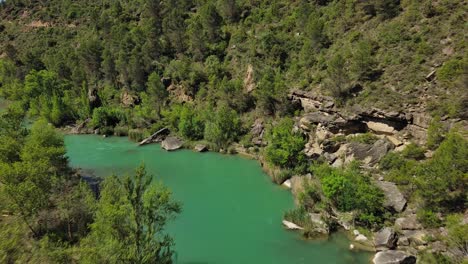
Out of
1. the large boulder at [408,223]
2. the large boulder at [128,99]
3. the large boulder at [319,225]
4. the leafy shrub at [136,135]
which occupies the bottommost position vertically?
the leafy shrub at [136,135]

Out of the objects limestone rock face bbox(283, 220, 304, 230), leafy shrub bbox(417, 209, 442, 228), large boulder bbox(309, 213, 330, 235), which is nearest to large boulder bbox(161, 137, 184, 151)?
limestone rock face bbox(283, 220, 304, 230)

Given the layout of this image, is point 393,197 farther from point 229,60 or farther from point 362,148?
point 229,60

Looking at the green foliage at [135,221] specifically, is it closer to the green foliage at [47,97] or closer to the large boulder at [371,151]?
the large boulder at [371,151]

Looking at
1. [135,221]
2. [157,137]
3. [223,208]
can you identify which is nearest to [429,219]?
[223,208]

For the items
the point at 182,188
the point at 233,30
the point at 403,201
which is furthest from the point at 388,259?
the point at 233,30

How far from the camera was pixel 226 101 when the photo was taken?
62.6 m

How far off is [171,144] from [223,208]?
80.7 ft

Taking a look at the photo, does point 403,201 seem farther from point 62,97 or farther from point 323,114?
point 62,97

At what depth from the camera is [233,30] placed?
3002 inches

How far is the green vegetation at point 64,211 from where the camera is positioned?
20219 mm

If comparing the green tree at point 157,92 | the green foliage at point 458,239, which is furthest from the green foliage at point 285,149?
the green tree at point 157,92

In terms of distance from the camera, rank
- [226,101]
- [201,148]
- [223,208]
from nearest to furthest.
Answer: [223,208], [201,148], [226,101]

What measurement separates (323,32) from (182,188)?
120 feet

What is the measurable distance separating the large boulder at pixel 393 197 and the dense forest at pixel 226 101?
65cm
